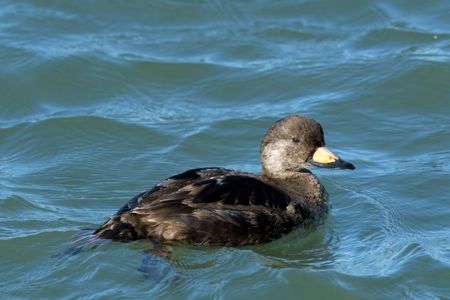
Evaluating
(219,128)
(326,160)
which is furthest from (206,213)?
(219,128)

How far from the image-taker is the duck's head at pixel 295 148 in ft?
28.7

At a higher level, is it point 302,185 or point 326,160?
point 326,160

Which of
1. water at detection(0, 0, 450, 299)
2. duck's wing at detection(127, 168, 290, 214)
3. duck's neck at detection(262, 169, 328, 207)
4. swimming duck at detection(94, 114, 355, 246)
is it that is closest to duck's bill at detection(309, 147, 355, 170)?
swimming duck at detection(94, 114, 355, 246)

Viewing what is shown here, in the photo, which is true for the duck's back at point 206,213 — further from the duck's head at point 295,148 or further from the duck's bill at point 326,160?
the duck's bill at point 326,160

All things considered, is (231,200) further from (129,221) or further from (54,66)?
(54,66)

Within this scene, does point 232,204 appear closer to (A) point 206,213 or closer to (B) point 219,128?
(A) point 206,213

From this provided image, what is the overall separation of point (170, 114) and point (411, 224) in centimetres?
361

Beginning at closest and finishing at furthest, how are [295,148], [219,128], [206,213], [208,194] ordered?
[206,213], [208,194], [295,148], [219,128]

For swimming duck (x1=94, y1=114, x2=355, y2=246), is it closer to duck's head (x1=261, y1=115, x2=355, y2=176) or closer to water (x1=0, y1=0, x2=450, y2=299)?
duck's head (x1=261, y1=115, x2=355, y2=176)

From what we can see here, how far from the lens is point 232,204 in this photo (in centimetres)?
795

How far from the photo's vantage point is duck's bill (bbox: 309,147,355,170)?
877 cm

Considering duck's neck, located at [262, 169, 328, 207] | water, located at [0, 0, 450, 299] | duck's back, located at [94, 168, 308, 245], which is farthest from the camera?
duck's neck, located at [262, 169, 328, 207]

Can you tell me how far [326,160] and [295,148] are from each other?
1.02ft

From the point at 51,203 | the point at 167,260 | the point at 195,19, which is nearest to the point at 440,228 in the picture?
the point at 167,260
